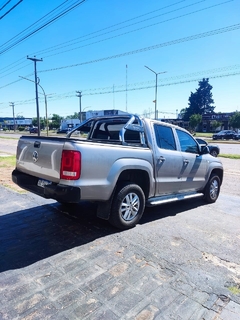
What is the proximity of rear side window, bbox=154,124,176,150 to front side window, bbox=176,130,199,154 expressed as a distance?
1.01 ft

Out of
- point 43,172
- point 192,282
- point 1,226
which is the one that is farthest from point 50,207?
point 192,282

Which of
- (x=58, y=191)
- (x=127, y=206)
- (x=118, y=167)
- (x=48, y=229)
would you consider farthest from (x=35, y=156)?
(x=127, y=206)

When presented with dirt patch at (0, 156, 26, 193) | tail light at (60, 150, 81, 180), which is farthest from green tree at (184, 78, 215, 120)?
tail light at (60, 150, 81, 180)

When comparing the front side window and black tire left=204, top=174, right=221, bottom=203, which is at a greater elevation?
the front side window

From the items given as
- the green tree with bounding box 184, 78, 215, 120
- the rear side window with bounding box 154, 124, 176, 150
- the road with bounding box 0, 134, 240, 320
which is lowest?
the road with bounding box 0, 134, 240, 320

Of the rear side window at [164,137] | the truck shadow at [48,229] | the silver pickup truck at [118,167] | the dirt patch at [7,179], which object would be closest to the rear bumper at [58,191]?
the silver pickup truck at [118,167]

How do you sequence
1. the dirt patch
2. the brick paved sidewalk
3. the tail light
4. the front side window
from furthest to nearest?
the dirt patch < the front side window < the tail light < the brick paved sidewalk

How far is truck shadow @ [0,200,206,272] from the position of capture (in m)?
3.22

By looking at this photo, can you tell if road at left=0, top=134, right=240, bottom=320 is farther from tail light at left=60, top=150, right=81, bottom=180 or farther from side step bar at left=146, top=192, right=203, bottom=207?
tail light at left=60, top=150, right=81, bottom=180

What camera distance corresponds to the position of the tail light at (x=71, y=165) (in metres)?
3.21

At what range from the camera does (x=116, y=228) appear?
4.04 metres

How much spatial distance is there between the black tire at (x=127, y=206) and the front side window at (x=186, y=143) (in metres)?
1.65

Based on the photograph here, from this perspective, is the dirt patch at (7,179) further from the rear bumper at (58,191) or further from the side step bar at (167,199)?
the side step bar at (167,199)

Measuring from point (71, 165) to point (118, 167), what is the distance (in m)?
0.78
